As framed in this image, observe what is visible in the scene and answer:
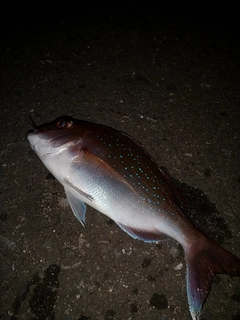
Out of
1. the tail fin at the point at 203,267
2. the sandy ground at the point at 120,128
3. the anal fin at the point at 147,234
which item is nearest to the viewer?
the tail fin at the point at 203,267

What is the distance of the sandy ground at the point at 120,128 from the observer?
2.11 m

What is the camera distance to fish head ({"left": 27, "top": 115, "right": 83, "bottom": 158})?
6.73ft

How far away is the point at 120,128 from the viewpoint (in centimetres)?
293

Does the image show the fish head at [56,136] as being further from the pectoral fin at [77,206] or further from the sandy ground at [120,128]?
the sandy ground at [120,128]

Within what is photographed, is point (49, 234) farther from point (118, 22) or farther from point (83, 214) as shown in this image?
point (118, 22)

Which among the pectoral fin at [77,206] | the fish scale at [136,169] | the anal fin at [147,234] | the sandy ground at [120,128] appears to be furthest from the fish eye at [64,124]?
the anal fin at [147,234]

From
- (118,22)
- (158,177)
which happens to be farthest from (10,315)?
(118,22)

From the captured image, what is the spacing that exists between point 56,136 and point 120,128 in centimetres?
101

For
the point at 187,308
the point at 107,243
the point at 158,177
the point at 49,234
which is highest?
the point at 158,177

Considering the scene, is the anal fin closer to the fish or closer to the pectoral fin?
the fish

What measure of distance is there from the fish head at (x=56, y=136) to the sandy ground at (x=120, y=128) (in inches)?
21.6

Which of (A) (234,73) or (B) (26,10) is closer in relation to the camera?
(A) (234,73)

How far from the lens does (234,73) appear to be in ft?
11.7

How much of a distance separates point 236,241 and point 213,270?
565 millimetres
